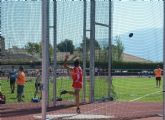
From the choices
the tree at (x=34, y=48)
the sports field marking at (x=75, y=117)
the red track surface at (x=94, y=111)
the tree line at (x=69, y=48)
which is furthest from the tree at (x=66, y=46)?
the sports field marking at (x=75, y=117)

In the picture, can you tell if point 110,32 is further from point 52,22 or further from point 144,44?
point 52,22

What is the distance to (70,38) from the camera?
20578 millimetres

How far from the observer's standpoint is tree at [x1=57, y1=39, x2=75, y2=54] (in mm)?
20594

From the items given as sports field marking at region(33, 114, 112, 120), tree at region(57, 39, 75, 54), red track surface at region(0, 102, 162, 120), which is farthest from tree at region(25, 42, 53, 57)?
sports field marking at region(33, 114, 112, 120)

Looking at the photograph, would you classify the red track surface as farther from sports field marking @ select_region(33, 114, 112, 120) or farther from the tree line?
the tree line

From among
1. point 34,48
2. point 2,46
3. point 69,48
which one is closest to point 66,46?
point 69,48

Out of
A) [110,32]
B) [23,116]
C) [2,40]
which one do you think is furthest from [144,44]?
[23,116]

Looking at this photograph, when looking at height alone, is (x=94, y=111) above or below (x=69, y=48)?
below

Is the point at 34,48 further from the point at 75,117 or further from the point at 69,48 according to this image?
the point at 75,117

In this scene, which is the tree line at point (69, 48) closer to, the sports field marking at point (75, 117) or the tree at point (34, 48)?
the tree at point (34, 48)

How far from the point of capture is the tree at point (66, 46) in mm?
20594

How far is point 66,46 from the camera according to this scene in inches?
813

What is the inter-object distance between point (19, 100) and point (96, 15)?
18.4ft

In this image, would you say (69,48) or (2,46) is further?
(69,48)
